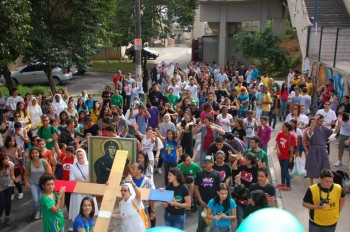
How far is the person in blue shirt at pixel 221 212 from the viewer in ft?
20.6

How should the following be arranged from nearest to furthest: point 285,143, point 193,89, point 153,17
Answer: point 285,143, point 193,89, point 153,17

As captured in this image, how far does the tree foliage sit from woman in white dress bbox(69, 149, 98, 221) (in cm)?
2418

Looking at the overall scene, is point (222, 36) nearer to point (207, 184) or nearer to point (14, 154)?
point (14, 154)

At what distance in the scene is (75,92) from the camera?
24.3 metres

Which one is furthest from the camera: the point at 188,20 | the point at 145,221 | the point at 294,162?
the point at 188,20

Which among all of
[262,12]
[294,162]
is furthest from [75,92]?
[294,162]

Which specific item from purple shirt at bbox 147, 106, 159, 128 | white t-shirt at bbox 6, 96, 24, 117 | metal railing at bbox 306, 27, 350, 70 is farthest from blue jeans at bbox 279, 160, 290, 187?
metal railing at bbox 306, 27, 350, 70

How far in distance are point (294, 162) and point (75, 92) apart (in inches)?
659

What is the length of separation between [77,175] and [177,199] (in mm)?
2039

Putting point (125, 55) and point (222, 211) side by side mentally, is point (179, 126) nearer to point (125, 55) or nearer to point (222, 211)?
point (222, 211)

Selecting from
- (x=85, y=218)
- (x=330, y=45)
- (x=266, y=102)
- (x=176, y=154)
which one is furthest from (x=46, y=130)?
(x=330, y=45)

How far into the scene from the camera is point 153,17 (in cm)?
3456

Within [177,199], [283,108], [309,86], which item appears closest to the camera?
[177,199]

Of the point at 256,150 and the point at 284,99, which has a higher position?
the point at 256,150
